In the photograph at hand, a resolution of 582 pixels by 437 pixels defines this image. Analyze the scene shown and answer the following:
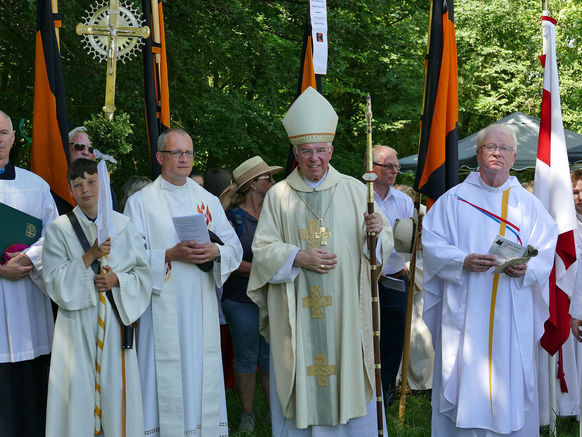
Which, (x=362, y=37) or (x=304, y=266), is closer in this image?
(x=304, y=266)

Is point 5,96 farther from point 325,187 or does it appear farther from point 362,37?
point 325,187

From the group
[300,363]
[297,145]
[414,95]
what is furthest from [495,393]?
[414,95]

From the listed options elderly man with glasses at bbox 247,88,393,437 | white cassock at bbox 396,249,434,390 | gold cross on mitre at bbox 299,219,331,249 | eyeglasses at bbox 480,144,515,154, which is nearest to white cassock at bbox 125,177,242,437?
elderly man with glasses at bbox 247,88,393,437

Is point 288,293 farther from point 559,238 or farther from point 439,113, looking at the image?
point 559,238

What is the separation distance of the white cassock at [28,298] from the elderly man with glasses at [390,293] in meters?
2.90

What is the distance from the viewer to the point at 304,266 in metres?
5.00

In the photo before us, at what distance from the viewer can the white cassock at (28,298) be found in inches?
195

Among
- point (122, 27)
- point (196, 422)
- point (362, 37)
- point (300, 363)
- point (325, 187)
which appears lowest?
point (196, 422)

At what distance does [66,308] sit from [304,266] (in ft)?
5.11

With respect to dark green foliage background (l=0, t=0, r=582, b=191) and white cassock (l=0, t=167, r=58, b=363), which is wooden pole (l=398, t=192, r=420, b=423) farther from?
dark green foliage background (l=0, t=0, r=582, b=191)

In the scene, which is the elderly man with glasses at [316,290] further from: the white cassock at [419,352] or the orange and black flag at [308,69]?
the white cassock at [419,352]

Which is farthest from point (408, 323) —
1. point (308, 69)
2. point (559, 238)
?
point (308, 69)

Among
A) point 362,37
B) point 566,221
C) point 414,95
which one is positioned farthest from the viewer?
point 414,95

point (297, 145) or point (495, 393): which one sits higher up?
point (297, 145)
